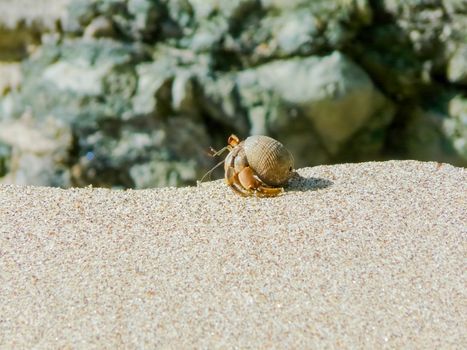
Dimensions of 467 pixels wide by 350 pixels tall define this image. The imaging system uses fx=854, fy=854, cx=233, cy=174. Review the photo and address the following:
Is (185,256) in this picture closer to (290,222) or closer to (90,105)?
(290,222)

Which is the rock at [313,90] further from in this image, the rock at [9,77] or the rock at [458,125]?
the rock at [9,77]

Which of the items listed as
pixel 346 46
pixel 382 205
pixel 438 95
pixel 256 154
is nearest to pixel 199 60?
pixel 346 46

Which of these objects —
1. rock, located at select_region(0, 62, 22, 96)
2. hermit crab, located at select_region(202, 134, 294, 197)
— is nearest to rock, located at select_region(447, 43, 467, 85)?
hermit crab, located at select_region(202, 134, 294, 197)

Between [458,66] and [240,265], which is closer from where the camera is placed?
[240,265]

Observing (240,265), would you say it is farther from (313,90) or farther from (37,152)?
(37,152)

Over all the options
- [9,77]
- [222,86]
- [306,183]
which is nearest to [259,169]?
[306,183]

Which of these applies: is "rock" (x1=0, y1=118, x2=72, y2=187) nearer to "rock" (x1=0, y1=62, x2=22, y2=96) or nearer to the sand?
"rock" (x1=0, y1=62, x2=22, y2=96)

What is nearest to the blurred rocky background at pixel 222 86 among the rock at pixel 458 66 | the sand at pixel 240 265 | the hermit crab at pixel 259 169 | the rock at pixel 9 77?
the rock at pixel 458 66
